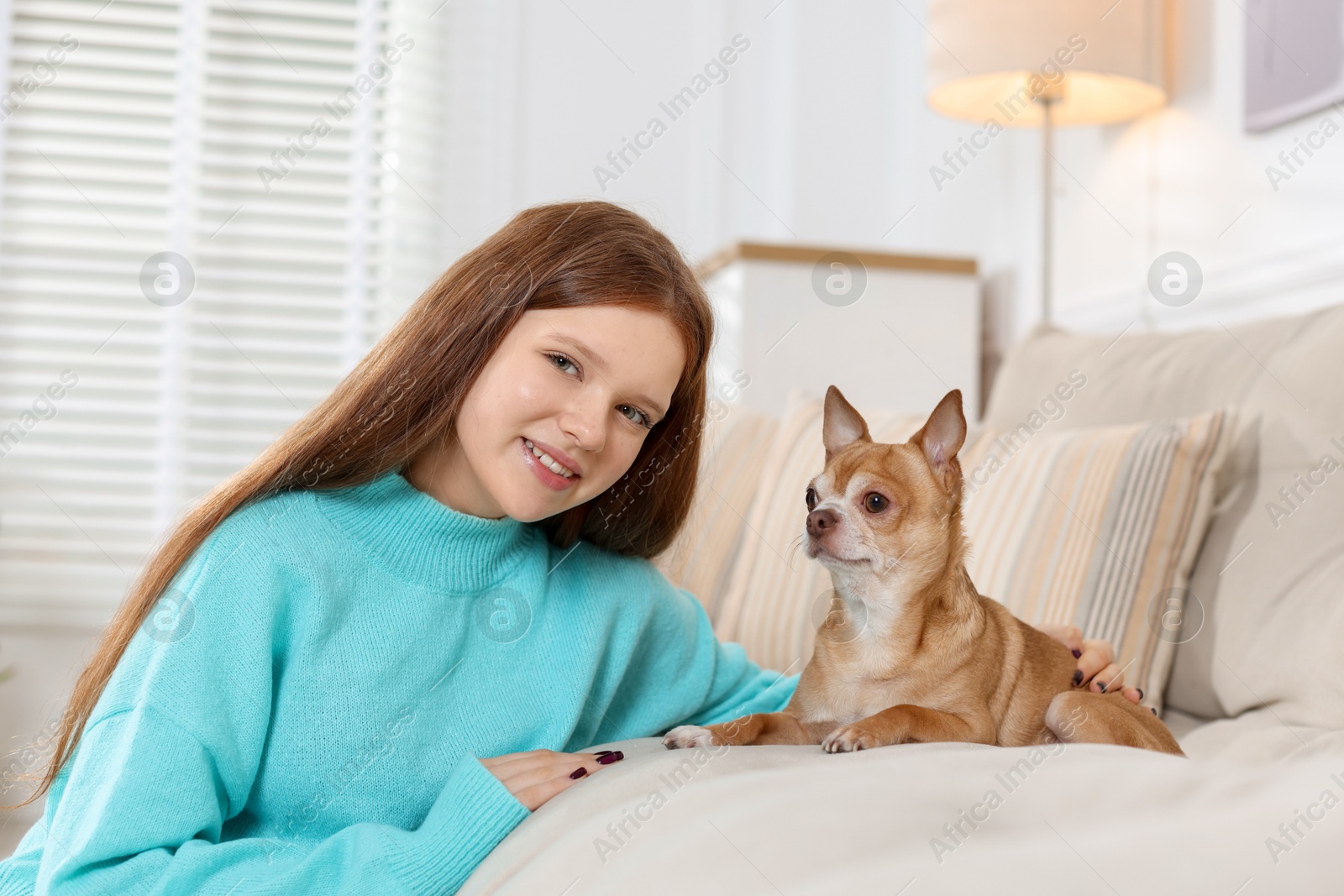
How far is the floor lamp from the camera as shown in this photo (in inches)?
82.6

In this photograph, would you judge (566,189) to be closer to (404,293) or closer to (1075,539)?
(404,293)

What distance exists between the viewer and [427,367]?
3.68ft

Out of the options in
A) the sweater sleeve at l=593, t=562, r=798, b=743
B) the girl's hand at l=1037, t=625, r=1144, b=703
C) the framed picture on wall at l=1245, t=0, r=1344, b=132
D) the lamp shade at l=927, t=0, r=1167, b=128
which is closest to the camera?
the girl's hand at l=1037, t=625, r=1144, b=703

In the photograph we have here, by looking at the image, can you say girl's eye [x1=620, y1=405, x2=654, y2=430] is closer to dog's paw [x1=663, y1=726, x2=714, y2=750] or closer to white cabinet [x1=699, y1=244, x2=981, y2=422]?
dog's paw [x1=663, y1=726, x2=714, y2=750]

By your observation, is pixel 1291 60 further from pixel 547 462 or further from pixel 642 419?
pixel 547 462

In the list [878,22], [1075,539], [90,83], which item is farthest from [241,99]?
[1075,539]

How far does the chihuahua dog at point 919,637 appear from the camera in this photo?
1.03 meters

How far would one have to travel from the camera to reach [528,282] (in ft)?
3.69


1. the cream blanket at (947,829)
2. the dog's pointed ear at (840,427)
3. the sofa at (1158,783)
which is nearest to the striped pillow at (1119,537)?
the sofa at (1158,783)

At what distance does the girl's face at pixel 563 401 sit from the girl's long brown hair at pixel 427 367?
0.8 inches

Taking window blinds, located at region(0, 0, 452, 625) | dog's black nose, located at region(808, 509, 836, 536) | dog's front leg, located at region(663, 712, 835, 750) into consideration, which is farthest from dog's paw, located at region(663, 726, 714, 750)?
window blinds, located at region(0, 0, 452, 625)

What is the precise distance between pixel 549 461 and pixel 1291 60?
1497 mm

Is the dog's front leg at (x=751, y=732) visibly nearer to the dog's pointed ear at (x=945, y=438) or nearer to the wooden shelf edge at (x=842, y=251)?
the dog's pointed ear at (x=945, y=438)

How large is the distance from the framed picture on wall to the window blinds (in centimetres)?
230
